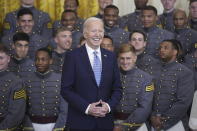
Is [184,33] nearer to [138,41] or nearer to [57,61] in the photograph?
[138,41]

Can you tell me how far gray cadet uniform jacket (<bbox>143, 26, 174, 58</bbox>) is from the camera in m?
6.00

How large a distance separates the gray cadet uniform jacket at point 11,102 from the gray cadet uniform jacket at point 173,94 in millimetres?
1406

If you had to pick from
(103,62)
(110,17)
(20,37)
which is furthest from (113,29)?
(103,62)

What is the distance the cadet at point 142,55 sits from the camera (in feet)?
18.1

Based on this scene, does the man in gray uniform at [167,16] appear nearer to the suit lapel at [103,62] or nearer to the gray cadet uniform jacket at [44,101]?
the gray cadet uniform jacket at [44,101]

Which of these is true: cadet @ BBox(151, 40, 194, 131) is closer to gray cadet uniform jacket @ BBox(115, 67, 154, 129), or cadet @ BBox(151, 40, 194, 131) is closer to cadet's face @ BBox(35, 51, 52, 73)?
gray cadet uniform jacket @ BBox(115, 67, 154, 129)

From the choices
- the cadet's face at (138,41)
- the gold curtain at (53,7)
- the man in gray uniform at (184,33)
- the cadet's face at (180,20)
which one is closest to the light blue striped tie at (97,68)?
the cadet's face at (138,41)

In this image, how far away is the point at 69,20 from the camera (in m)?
6.32

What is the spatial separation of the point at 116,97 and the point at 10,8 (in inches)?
173

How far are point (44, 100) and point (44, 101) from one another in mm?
11

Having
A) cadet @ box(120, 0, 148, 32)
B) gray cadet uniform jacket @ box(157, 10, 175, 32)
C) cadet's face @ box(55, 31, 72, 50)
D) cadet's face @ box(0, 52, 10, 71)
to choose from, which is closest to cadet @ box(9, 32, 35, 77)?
cadet's face @ box(55, 31, 72, 50)

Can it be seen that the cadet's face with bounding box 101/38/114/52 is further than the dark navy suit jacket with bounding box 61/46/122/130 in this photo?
Yes

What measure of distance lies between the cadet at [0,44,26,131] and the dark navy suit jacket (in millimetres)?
1255

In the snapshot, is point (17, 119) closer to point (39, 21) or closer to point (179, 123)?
point (179, 123)
